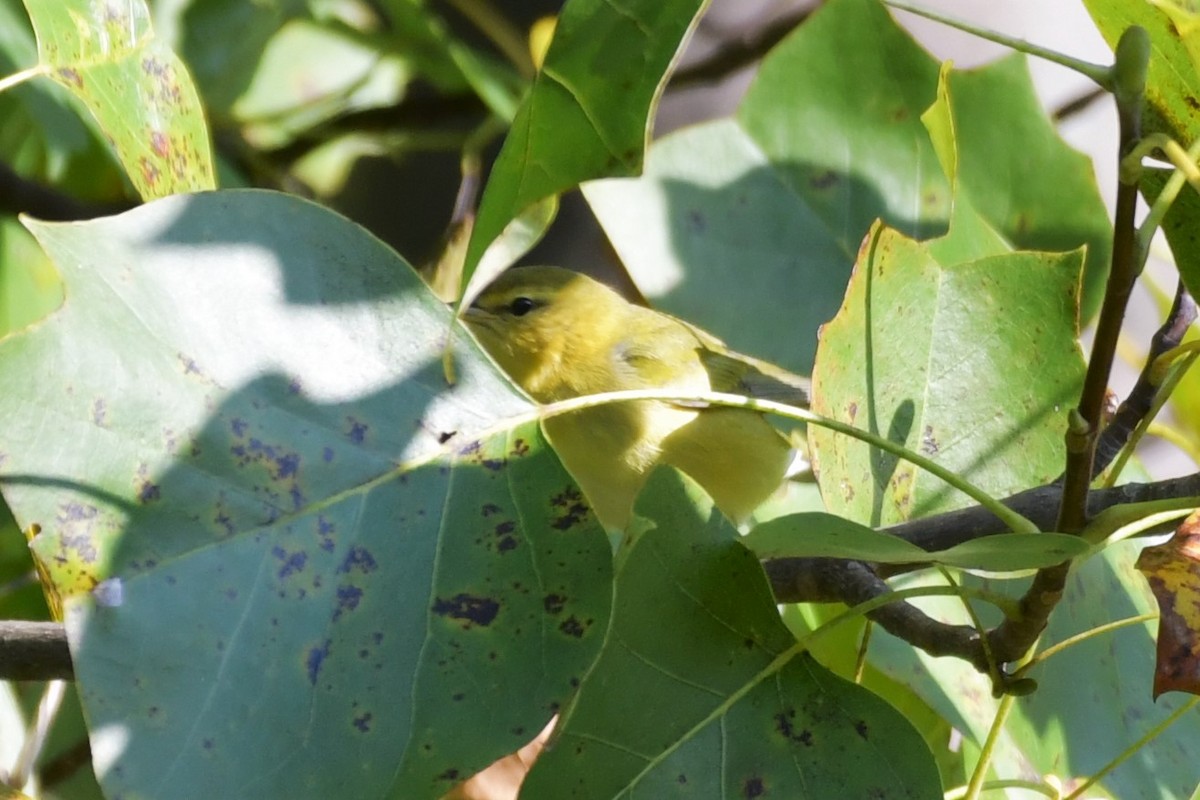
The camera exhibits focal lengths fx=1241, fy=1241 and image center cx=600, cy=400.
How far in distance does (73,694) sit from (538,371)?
3.13ft

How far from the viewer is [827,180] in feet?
5.50

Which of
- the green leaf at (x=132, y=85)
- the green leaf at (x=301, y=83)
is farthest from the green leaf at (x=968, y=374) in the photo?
the green leaf at (x=301, y=83)

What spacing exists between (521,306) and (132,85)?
48.9 inches

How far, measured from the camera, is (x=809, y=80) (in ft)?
5.50

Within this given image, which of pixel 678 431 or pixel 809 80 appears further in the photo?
pixel 678 431

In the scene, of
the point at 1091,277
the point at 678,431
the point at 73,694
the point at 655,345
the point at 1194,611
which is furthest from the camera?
the point at 655,345

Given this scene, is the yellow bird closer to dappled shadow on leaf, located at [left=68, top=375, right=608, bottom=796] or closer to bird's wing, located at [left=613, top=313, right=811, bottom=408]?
bird's wing, located at [left=613, top=313, right=811, bottom=408]

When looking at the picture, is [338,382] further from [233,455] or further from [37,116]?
[37,116]

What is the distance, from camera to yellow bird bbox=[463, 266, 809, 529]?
1883 mm

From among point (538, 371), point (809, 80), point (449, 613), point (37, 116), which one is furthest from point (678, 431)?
point (449, 613)

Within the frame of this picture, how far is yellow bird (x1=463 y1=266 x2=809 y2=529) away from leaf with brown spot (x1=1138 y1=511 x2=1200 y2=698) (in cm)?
113

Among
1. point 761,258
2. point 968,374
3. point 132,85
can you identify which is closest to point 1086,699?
point 968,374

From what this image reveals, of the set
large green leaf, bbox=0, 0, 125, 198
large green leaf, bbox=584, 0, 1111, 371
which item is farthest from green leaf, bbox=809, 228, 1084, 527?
large green leaf, bbox=0, 0, 125, 198

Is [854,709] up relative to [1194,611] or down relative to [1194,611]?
down
